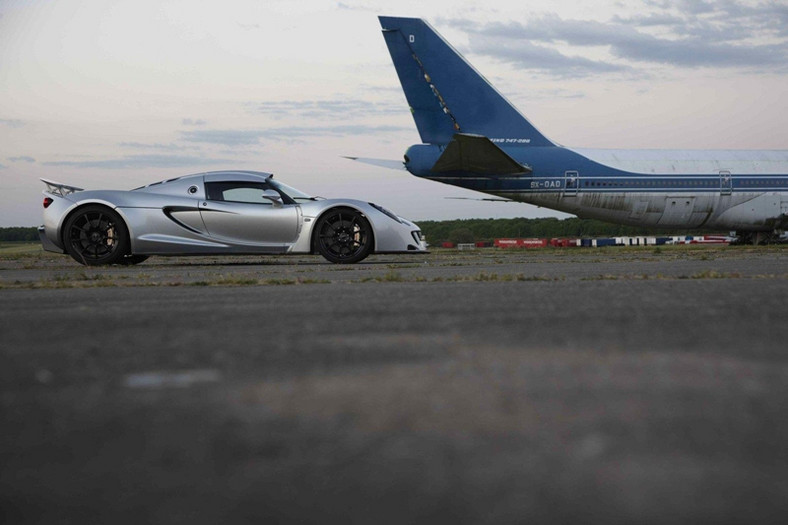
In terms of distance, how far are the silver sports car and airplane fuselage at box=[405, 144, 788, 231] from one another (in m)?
10.2

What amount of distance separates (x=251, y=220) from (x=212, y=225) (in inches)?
18.9

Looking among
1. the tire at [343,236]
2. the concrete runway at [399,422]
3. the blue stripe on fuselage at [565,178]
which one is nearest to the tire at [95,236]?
the tire at [343,236]

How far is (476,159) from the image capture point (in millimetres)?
19625

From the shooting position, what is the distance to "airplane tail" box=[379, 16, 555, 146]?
2089 cm

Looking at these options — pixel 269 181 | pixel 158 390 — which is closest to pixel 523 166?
pixel 269 181

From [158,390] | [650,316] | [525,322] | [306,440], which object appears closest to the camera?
[306,440]

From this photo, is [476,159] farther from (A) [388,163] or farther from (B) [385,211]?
(B) [385,211]

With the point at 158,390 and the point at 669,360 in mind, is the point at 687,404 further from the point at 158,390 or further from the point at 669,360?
the point at 158,390

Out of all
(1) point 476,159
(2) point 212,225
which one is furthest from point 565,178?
(2) point 212,225

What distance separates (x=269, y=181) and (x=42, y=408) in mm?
9247

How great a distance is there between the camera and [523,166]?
2064 centimetres

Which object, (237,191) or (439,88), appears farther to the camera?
(439,88)

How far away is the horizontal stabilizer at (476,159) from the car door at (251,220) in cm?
861

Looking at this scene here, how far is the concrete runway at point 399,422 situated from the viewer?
0.99m
